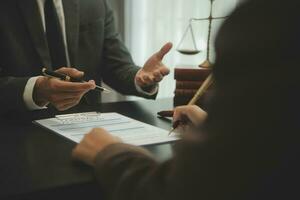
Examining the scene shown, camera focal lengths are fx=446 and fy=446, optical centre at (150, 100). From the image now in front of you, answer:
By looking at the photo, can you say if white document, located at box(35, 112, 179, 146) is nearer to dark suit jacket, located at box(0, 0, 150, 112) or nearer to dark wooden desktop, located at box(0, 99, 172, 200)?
dark wooden desktop, located at box(0, 99, 172, 200)

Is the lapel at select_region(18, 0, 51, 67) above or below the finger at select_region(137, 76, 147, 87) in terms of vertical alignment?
above

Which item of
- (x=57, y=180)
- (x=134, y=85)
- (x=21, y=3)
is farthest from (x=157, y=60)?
(x=57, y=180)

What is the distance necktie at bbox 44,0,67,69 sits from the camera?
164cm

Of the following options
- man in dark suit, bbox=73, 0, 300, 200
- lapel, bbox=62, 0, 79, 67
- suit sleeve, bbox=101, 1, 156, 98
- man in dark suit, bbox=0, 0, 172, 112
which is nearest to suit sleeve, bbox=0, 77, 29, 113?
man in dark suit, bbox=0, 0, 172, 112

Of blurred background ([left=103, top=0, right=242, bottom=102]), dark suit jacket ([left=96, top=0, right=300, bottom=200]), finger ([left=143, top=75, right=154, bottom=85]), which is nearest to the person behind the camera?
dark suit jacket ([left=96, top=0, right=300, bottom=200])

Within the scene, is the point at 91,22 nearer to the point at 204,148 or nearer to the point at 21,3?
the point at 21,3

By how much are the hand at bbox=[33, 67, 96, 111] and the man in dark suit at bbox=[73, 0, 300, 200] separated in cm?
69

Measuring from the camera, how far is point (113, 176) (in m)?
0.77

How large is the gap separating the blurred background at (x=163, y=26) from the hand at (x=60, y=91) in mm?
1260

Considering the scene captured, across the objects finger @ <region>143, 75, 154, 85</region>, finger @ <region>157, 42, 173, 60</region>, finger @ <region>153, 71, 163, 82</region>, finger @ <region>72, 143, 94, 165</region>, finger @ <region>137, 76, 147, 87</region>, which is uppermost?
finger @ <region>157, 42, 173, 60</region>

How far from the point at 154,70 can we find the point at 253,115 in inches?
41.3

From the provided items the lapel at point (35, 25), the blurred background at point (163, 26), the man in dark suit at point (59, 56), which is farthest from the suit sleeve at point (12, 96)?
the blurred background at point (163, 26)

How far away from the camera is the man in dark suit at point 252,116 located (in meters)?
0.56

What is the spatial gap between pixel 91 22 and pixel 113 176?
1195mm
